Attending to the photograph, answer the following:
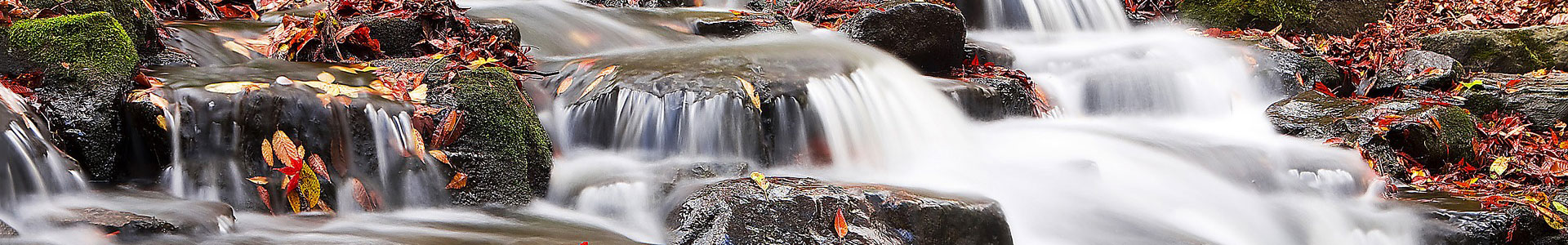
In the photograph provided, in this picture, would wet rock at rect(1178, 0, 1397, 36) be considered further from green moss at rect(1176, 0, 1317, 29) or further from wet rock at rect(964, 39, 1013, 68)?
wet rock at rect(964, 39, 1013, 68)

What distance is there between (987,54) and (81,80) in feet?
17.1

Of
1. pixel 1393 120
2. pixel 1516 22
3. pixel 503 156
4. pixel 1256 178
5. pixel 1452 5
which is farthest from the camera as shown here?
pixel 1452 5

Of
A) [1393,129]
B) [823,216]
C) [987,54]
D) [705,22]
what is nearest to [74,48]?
[823,216]

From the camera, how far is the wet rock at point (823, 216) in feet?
10.2

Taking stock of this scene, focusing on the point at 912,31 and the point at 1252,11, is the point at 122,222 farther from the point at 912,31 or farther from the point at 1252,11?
the point at 1252,11

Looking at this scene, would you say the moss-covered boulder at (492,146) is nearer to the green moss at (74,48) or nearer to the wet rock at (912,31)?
the green moss at (74,48)

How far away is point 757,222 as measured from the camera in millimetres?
3109

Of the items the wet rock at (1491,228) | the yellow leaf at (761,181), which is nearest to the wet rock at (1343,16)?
the wet rock at (1491,228)

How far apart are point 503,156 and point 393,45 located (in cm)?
143

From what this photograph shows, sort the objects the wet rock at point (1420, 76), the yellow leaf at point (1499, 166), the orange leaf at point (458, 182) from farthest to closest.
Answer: the wet rock at point (1420, 76), the yellow leaf at point (1499, 166), the orange leaf at point (458, 182)

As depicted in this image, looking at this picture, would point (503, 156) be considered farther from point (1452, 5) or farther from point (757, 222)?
point (1452, 5)

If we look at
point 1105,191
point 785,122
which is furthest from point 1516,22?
point 785,122

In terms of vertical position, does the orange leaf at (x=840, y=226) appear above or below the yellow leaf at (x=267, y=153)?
below

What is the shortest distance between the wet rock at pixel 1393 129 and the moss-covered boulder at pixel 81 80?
5628 mm
